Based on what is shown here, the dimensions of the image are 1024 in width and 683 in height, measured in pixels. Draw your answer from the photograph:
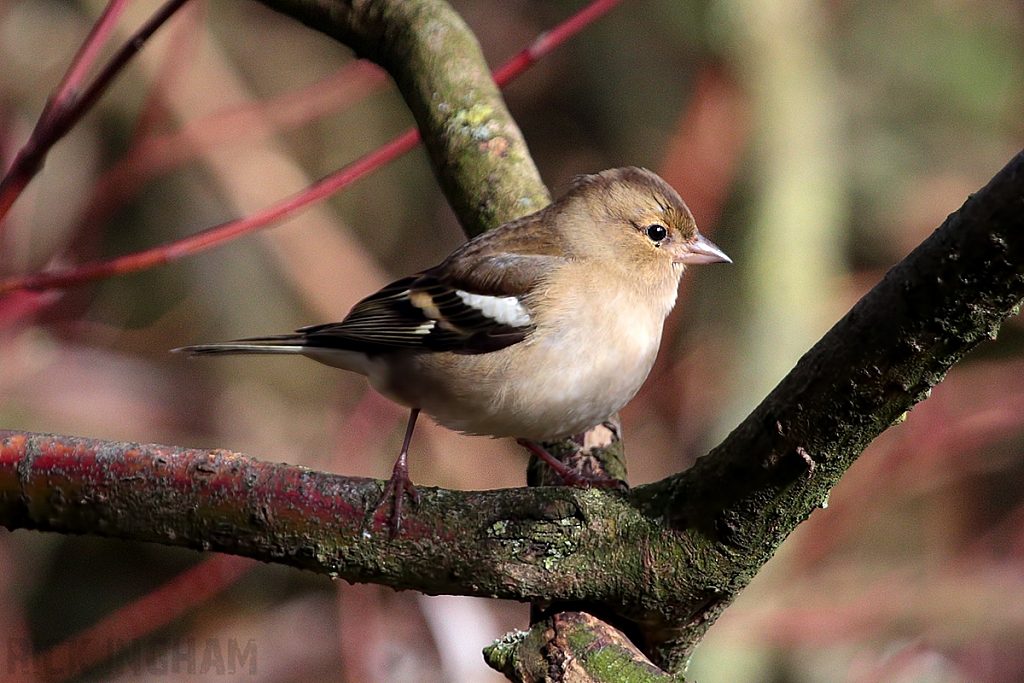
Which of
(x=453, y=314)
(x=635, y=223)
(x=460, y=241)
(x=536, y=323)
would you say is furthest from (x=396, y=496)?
(x=460, y=241)

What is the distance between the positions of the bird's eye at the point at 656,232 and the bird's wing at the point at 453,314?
0.40 m

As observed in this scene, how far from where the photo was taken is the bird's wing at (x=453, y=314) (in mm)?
2859

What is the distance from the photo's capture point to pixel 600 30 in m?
7.04

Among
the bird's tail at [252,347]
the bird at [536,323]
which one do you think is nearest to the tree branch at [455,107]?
the bird at [536,323]

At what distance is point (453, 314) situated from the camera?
9.80 ft

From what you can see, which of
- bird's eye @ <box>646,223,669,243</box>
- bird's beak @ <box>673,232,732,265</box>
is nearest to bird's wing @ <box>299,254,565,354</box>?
bird's eye @ <box>646,223,669,243</box>

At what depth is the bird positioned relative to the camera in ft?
8.83

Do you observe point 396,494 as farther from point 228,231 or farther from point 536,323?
point 536,323

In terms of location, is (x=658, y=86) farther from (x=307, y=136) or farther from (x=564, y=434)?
(x=564, y=434)

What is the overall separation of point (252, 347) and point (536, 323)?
0.82m

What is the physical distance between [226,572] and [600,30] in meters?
4.54

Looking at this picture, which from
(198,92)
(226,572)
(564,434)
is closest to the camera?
(564,434)

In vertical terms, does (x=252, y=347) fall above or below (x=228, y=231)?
above

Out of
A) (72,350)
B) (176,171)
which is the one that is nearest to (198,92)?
(176,171)
